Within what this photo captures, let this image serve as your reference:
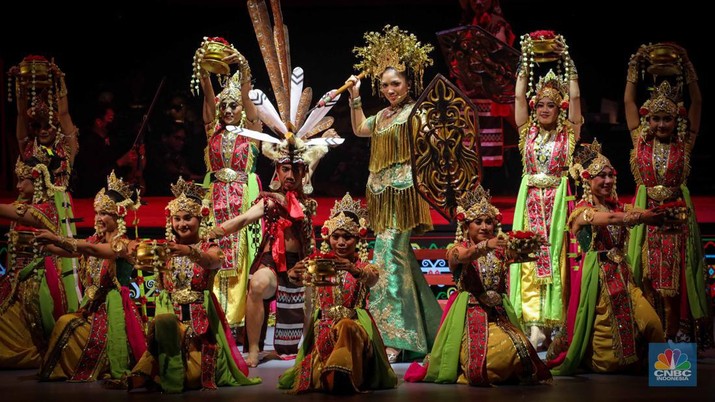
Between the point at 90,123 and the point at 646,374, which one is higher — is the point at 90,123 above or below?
above

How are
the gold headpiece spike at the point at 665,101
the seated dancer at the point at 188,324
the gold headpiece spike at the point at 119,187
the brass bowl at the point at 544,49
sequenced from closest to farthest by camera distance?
1. the seated dancer at the point at 188,324
2. the gold headpiece spike at the point at 119,187
3. the gold headpiece spike at the point at 665,101
4. the brass bowl at the point at 544,49

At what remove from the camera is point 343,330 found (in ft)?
16.7

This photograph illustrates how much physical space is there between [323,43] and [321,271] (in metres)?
5.38

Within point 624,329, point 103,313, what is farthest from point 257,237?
point 624,329

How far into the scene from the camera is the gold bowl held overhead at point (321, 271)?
16.5 ft

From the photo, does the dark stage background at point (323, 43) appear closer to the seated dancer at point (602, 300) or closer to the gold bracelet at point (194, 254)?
the seated dancer at point (602, 300)

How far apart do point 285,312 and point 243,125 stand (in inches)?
49.0

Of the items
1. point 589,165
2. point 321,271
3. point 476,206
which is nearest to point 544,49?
point 589,165

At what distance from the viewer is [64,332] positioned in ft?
18.3

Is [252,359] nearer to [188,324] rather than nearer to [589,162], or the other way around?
[188,324]

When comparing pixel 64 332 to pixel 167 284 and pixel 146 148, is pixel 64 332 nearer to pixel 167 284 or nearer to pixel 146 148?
pixel 167 284

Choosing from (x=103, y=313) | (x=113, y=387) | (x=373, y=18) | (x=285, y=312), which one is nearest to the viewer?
(x=113, y=387)

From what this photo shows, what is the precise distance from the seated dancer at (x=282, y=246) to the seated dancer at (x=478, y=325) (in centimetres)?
87

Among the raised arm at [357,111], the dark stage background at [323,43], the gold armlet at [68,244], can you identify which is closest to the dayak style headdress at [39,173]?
the gold armlet at [68,244]
